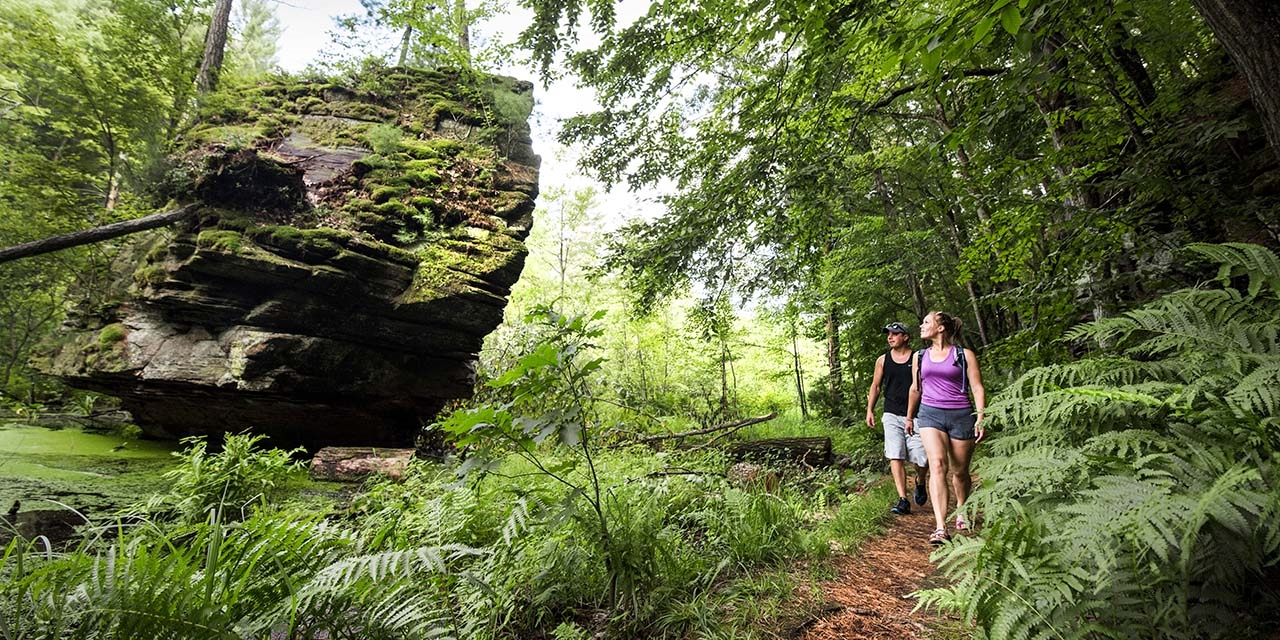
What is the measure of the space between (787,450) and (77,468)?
977cm

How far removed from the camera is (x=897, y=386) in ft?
15.4

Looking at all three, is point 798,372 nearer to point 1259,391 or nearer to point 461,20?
point 1259,391

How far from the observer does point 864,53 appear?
15.3ft

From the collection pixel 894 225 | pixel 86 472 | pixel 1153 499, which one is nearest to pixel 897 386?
pixel 1153 499

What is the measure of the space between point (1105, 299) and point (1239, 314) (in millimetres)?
1793

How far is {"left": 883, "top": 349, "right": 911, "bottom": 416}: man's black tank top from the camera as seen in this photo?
4.63 meters

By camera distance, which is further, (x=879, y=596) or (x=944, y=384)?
(x=944, y=384)

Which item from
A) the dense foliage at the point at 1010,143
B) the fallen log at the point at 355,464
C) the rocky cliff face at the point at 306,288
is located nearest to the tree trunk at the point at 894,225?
the dense foliage at the point at 1010,143

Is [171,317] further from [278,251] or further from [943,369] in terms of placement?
[943,369]

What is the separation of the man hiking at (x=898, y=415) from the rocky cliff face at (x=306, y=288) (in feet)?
21.2

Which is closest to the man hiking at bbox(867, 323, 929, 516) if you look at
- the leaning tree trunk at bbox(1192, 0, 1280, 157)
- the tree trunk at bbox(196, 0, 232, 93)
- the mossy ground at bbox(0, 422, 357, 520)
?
the leaning tree trunk at bbox(1192, 0, 1280, 157)

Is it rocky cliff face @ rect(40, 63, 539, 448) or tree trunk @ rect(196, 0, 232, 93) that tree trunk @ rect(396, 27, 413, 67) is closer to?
tree trunk @ rect(196, 0, 232, 93)

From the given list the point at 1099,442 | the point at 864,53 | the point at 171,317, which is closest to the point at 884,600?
the point at 1099,442

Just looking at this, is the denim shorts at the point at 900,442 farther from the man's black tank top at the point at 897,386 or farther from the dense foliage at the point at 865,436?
the dense foliage at the point at 865,436
